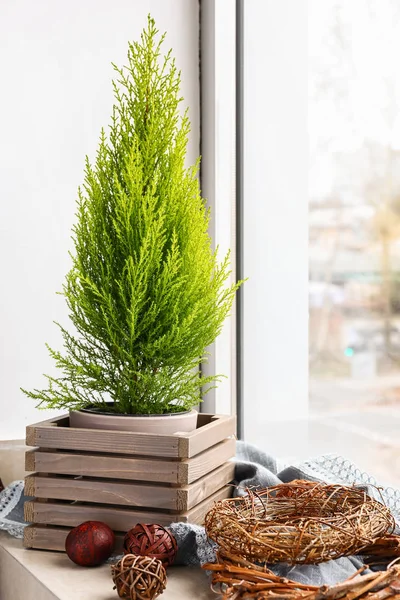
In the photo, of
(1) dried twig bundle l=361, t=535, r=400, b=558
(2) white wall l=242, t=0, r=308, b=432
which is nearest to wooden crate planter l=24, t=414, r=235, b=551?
(1) dried twig bundle l=361, t=535, r=400, b=558

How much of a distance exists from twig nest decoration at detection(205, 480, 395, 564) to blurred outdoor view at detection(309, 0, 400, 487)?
43cm

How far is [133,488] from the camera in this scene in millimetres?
1108

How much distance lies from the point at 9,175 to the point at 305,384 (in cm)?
86

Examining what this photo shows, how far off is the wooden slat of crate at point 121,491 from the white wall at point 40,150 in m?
0.44

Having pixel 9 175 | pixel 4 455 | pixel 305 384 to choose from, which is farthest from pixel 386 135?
pixel 4 455

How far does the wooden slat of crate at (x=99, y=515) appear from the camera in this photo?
110 cm

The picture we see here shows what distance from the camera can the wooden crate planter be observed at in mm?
1088

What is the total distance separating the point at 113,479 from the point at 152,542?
0.51 feet

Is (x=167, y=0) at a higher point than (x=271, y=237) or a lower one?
higher

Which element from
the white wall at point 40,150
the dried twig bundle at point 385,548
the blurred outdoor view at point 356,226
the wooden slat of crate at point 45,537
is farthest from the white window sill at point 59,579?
the blurred outdoor view at point 356,226

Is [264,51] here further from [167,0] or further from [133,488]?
[133,488]

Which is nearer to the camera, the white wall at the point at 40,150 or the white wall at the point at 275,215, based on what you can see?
the white wall at the point at 40,150

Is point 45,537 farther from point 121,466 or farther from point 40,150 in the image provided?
point 40,150

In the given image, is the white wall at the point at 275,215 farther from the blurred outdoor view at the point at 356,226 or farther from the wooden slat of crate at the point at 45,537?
the wooden slat of crate at the point at 45,537
